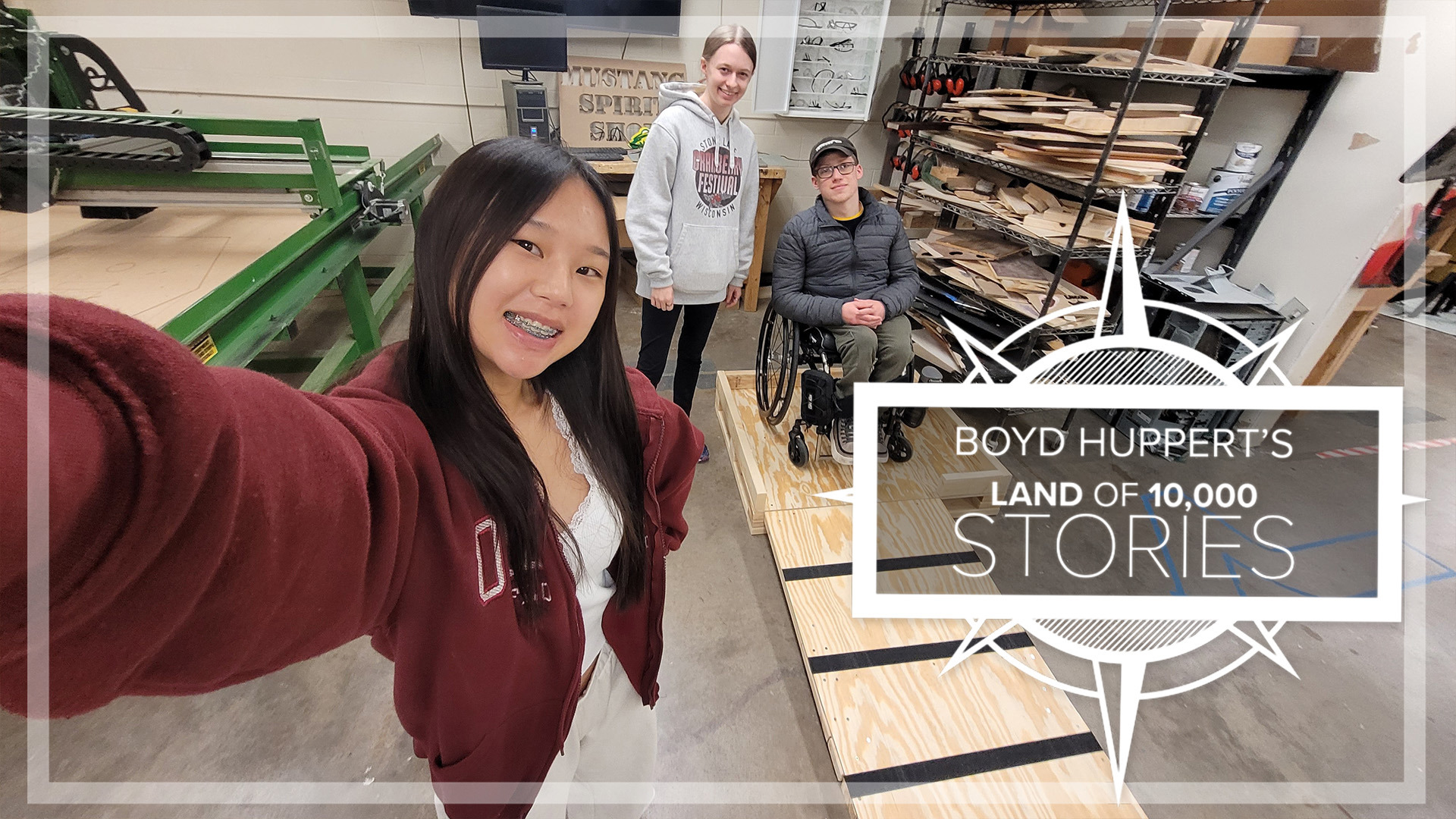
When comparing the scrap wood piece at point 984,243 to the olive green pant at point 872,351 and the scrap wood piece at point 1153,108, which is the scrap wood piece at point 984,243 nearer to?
the scrap wood piece at point 1153,108

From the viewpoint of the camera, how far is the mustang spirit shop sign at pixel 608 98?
10.3 feet

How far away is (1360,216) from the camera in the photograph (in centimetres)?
211

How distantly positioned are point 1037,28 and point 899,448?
8.90ft

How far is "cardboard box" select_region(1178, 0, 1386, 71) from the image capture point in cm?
199

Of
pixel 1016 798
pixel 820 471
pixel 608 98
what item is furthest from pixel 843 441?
pixel 608 98

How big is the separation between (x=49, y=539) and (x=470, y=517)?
0.34 meters

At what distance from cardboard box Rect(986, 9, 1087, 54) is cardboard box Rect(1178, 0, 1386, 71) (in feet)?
2.36

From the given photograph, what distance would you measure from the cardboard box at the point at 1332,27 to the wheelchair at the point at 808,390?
2.04 m

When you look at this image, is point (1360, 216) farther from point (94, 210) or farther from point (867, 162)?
point (94, 210)

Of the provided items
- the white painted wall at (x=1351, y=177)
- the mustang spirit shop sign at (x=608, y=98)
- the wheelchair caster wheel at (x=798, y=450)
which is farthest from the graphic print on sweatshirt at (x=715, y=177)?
the white painted wall at (x=1351, y=177)

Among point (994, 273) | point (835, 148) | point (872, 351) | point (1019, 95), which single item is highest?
point (1019, 95)

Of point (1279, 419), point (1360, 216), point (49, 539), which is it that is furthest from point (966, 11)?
point (49, 539)

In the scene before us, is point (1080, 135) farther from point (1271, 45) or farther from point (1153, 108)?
point (1271, 45)

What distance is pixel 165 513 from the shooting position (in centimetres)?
31
